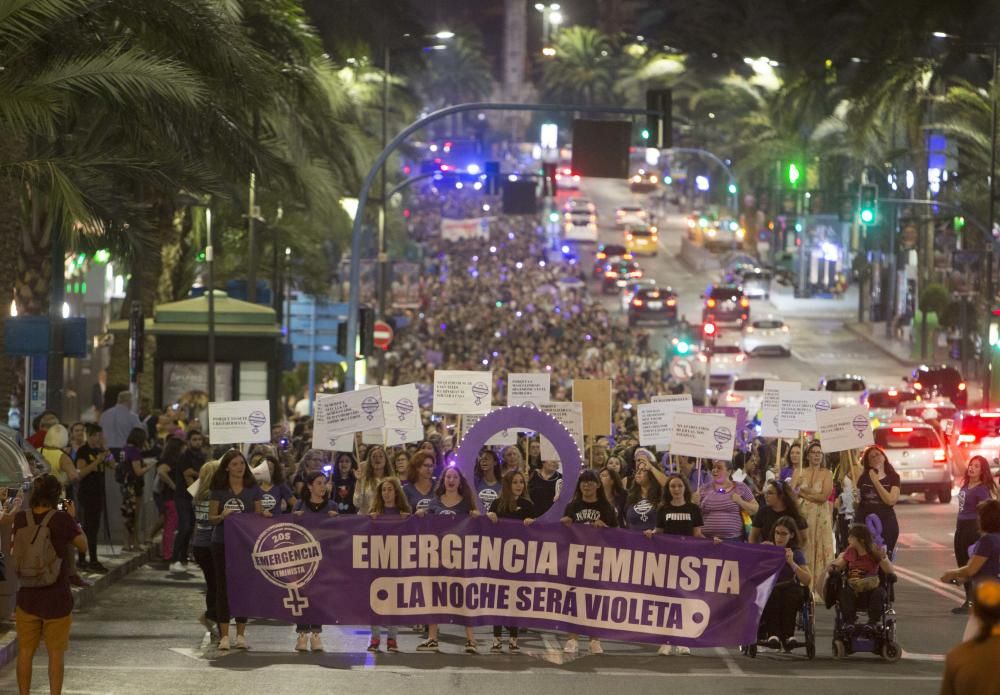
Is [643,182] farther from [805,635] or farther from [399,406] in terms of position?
[805,635]

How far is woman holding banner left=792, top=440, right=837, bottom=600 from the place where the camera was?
1773 cm

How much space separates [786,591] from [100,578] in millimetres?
7293

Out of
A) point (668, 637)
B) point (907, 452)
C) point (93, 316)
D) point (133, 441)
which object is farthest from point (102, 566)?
point (93, 316)

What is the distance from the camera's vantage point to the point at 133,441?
20.9 meters

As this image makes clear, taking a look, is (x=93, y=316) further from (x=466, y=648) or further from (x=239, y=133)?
(x=466, y=648)

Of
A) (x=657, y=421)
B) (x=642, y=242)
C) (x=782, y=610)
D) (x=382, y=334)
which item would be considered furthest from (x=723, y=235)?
(x=782, y=610)

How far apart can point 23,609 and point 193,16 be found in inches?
380

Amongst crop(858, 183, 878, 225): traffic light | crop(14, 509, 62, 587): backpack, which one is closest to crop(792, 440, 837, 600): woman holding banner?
crop(14, 509, 62, 587): backpack

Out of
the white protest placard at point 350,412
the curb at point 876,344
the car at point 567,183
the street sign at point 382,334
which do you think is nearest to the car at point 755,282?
the curb at point 876,344

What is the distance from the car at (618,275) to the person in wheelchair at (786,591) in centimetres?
7055

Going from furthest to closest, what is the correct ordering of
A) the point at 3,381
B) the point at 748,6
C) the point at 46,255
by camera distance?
the point at 748,6 < the point at 46,255 < the point at 3,381

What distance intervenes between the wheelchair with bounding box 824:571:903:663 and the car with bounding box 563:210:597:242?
3566 inches

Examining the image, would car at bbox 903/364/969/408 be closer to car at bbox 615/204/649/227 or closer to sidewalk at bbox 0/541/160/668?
sidewalk at bbox 0/541/160/668

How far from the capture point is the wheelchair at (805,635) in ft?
48.5
